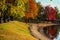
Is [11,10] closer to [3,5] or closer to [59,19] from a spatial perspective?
[3,5]

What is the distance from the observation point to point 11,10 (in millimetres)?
47281

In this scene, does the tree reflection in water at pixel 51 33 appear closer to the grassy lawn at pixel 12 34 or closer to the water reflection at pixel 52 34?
the water reflection at pixel 52 34

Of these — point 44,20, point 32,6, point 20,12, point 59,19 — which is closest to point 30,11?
point 32,6

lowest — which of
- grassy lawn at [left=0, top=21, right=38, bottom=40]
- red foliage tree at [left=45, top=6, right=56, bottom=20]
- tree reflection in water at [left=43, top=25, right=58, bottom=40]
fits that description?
red foliage tree at [left=45, top=6, right=56, bottom=20]

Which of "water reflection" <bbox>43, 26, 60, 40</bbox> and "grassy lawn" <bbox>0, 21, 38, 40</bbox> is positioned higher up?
"grassy lawn" <bbox>0, 21, 38, 40</bbox>

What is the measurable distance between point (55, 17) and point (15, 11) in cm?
10545

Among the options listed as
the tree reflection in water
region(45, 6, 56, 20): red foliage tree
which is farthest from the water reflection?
region(45, 6, 56, 20): red foliage tree

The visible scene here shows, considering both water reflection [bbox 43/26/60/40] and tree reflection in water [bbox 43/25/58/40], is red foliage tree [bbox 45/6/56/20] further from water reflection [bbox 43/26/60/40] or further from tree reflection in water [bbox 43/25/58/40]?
water reflection [bbox 43/26/60/40]

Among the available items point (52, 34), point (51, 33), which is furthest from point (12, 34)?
point (51, 33)

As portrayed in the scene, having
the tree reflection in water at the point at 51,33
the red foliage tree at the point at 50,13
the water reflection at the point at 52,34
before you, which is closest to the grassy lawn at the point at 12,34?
the water reflection at the point at 52,34

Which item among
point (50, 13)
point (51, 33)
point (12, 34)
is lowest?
point (50, 13)

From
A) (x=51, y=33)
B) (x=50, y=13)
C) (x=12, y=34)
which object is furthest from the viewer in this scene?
(x=50, y=13)

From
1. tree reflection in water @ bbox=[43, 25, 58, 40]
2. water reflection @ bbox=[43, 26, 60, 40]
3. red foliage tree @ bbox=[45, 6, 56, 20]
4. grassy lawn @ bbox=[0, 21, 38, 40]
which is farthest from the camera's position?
red foliage tree @ bbox=[45, 6, 56, 20]

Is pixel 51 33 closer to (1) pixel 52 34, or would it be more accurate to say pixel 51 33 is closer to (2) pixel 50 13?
(1) pixel 52 34
